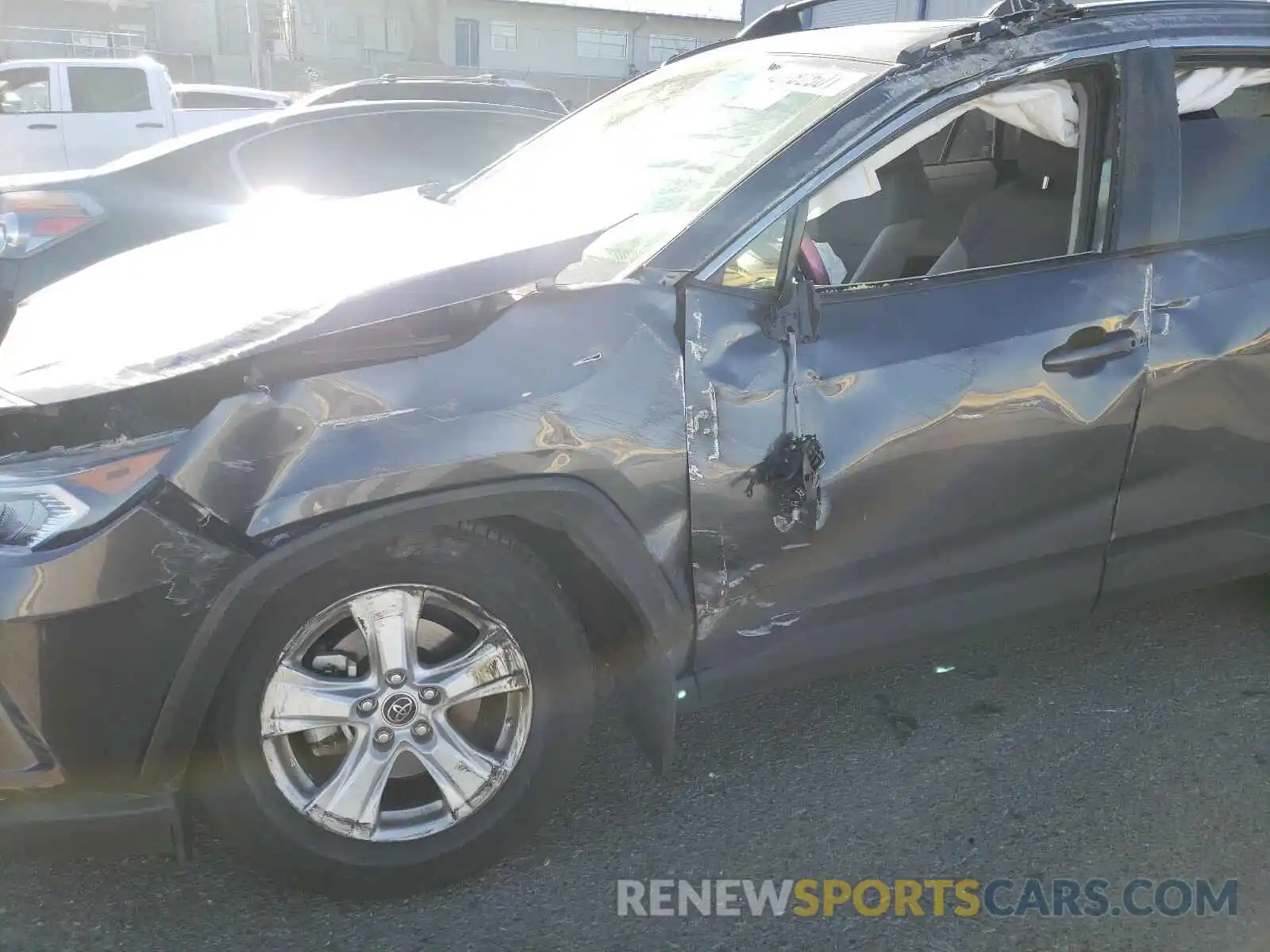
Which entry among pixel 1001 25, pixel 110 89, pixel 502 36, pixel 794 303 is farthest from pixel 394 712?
pixel 502 36

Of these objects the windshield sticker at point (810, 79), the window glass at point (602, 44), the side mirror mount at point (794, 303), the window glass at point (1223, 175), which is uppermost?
the window glass at point (602, 44)

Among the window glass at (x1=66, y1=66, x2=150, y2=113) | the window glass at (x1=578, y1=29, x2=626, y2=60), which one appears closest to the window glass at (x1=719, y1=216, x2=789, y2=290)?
the window glass at (x1=66, y1=66, x2=150, y2=113)

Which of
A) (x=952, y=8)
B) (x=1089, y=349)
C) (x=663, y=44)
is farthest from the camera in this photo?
(x=663, y=44)

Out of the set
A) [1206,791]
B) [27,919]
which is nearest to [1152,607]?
[1206,791]

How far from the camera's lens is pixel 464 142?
604 centimetres

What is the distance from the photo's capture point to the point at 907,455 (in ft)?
7.97

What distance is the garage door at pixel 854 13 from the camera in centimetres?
1038

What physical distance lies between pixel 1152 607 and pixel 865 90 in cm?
222

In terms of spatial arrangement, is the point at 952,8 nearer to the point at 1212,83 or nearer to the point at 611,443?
the point at 1212,83

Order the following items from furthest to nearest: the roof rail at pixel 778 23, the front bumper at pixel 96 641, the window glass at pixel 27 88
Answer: the window glass at pixel 27 88, the roof rail at pixel 778 23, the front bumper at pixel 96 641

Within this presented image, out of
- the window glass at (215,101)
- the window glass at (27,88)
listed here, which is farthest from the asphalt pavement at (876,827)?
the window glass at (215,101)

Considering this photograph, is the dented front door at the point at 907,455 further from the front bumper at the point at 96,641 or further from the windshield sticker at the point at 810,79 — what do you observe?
the front bumper at the point at 96,641

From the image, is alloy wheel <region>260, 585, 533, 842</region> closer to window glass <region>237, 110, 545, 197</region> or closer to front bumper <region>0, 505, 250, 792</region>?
front bumper <region>0, 505, 250, 792</region>

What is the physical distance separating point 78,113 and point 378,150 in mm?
8795
